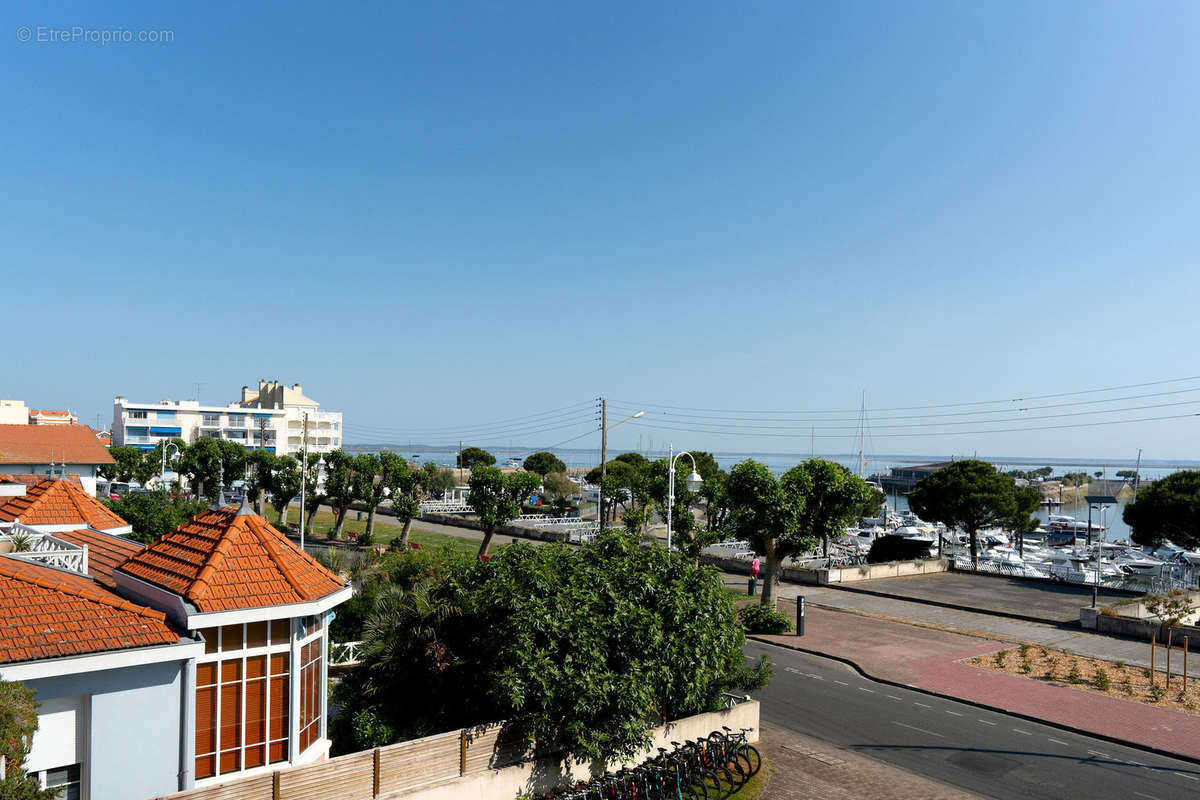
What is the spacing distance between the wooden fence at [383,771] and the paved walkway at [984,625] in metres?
23.2

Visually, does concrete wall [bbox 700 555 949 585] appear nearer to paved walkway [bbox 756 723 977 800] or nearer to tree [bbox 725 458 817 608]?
tree [bbox 725 458 817 608]

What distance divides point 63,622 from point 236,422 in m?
126

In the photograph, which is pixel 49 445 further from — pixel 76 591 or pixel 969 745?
pixel 969 745

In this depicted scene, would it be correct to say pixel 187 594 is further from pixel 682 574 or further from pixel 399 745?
pixel 682 574

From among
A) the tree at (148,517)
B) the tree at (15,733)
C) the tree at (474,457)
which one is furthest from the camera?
the tree at (474,457)

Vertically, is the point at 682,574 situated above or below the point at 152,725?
above

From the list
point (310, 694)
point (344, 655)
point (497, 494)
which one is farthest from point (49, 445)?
point (310, 694)

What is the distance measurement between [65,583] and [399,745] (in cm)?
620

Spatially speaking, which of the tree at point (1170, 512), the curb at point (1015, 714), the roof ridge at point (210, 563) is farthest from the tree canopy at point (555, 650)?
the tree at point (1170, 512)

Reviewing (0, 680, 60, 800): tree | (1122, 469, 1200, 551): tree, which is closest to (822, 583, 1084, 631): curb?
(1122, 469, 1200, 551): tree

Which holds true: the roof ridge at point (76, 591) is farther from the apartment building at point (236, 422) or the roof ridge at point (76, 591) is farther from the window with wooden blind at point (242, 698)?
the apartment building at point (236, 422)

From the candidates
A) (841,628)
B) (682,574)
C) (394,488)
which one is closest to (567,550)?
(682,574)

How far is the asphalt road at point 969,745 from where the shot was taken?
618 inches

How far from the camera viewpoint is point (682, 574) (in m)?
16.6
